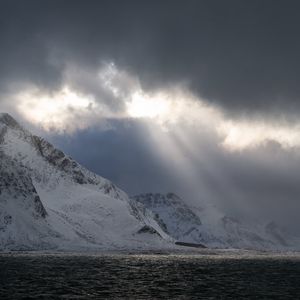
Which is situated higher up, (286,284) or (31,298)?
(286,284)

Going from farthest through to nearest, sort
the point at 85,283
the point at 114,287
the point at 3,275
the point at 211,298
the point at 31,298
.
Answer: the point at 3,275 < the point at 85,283 < the point at 114,287 < the point at 211,298 < the point at 31,298

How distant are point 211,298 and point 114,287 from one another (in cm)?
2190

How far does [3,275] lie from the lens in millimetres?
124438

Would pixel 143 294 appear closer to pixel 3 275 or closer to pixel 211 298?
pixel 211 298

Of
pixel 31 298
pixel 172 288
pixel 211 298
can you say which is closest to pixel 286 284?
pixel 172 288

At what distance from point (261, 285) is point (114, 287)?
31067 millimetres

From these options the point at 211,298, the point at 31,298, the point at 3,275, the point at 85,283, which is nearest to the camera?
the point at 31,298

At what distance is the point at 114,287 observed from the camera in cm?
10425

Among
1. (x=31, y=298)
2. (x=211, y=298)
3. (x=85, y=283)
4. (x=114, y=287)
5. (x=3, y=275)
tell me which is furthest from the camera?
(x=3, y=275)

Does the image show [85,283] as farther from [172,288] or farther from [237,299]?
[237,299]

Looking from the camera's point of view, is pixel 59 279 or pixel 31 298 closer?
pixel 31 298

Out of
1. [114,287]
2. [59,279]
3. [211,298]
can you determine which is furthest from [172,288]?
[59,279]

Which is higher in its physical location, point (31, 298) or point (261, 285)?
point (261, 285)

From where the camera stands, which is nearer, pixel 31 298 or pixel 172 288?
pixel 31 298
